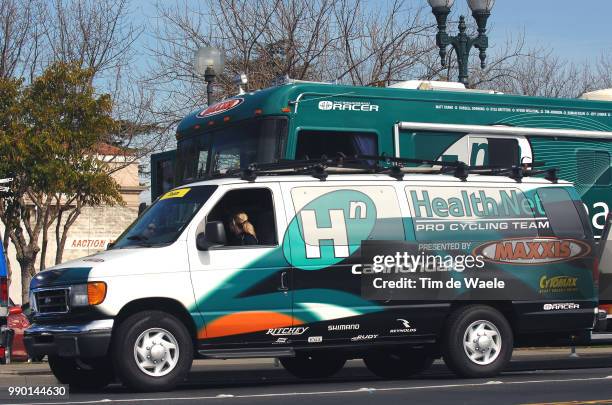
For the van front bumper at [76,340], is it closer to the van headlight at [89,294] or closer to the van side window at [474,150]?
the van headlight at [89,294]

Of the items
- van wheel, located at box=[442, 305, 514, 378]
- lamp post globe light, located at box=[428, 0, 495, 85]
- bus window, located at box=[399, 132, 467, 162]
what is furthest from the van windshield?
lamp post globe light, located at box=[428, 0, 495, 85]

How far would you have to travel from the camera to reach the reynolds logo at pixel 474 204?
12844 mm

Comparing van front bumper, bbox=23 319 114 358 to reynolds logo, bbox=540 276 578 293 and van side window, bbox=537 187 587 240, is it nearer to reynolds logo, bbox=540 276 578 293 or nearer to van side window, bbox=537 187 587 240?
reynolds logo, bbox=540 276 578 293

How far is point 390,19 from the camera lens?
2900 centimetres

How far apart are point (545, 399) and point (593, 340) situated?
11.0 ft

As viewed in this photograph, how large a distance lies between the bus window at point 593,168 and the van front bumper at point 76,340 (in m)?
8.38

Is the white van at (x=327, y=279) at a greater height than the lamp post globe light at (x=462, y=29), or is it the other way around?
the lamp post globe light at (x=462, y=29)

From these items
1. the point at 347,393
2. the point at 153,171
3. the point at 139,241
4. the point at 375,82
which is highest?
the point at 375,82

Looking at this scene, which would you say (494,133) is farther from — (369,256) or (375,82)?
(375,82)

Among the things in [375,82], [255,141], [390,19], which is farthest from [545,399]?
[390,19]

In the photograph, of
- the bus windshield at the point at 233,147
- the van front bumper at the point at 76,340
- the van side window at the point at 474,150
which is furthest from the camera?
the van side window at the point at 474,150

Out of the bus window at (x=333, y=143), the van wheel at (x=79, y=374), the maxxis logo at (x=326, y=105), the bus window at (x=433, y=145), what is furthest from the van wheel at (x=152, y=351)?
the bus window at (x=433, y=145)

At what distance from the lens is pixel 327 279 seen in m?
12.1

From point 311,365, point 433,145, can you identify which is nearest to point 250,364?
point 311,365
